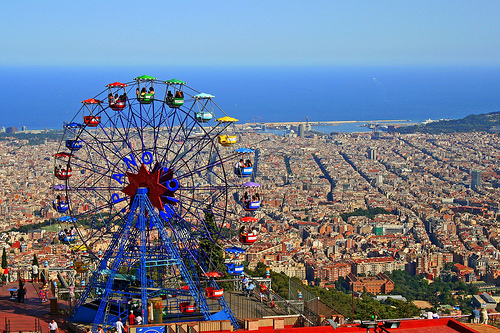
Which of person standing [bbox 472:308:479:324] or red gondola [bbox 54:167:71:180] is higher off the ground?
A: red gondola [bbox 54:167:71:180]

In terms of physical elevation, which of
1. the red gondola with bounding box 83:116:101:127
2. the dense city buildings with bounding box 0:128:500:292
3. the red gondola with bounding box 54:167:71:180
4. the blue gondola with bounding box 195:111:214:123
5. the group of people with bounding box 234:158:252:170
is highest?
the blue gondola with bounding box 195:111:214:123

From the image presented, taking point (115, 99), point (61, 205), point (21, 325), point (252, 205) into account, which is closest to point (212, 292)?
point (252, 205)

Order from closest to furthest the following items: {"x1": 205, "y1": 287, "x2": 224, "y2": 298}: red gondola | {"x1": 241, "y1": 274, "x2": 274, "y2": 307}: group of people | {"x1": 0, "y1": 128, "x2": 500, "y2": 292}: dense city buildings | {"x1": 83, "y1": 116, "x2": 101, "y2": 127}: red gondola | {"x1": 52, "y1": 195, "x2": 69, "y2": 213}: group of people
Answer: {"x1": 205, "y1": 287, "x2": 224, "y2": 298}: red gondola, {"x1": 241, "y1": 274, "x2": 274, "y2": 307}: group of people, {"x1": 52, "y1": 195, "x2": 69, "y2": 213}: group of people, {"x1": 83, "y1": 116, "x2": 101, "y2": 127}: red gondola, {"x1": 0, "y1": 128, "x2": 500, "y2": 292}: dense city buildings

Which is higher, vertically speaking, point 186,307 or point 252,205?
point 252,205

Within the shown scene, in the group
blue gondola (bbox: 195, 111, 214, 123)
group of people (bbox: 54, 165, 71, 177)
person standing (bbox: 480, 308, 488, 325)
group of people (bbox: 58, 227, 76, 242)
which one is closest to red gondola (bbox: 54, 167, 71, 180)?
group of people (bbox: 54, 165, 71, 177)

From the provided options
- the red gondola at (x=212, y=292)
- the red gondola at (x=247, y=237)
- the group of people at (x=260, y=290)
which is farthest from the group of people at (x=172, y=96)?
the red gondola at (x=212, y=292)

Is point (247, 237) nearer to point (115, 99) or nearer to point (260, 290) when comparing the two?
point (260, 290)

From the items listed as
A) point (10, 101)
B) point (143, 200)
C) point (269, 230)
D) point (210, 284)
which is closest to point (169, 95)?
point (143, 200)

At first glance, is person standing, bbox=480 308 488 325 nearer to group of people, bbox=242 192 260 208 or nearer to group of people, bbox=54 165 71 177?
group of people, bbox=242 192 260 208

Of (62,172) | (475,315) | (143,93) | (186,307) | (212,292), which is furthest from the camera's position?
(143,93)

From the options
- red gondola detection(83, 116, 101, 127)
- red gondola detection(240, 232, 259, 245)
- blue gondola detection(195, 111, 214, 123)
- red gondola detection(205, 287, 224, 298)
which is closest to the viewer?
red gondola detection(205, 287, 224, 298)

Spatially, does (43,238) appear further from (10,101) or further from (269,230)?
(10,101)
